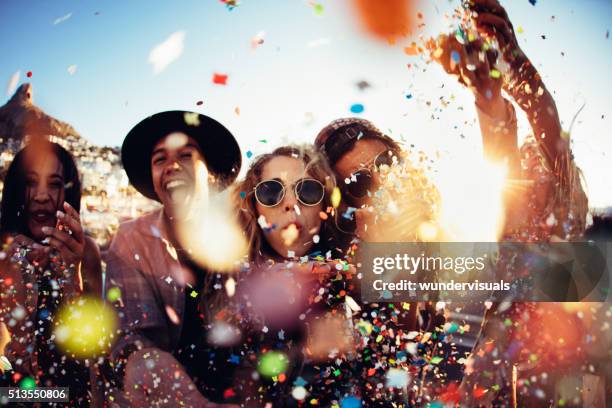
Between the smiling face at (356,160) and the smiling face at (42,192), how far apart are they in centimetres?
181

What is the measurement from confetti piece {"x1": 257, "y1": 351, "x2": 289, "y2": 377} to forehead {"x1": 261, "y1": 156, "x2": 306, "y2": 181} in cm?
111

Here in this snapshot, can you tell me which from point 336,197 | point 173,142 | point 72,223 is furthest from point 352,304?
point 72,223

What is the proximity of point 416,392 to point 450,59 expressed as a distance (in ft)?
7.12

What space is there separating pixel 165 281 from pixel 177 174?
27.4 inches

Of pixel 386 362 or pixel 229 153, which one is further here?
pixel 229 153

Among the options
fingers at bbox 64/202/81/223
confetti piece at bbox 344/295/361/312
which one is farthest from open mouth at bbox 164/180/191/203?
confetti piece at bbox 344/295/361/312

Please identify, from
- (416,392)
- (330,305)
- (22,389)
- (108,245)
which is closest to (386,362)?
(416,392)

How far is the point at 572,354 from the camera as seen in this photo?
9.03 ft

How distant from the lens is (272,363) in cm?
264

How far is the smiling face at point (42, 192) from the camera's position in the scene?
272cm

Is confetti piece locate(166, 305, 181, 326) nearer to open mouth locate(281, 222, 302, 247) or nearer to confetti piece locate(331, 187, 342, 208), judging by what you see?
open mouth locate(281, 222, 302, 247)

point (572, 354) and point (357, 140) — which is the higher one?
point (357, 140)

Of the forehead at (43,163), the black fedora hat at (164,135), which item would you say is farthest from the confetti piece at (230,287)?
the forehead at (43,163)

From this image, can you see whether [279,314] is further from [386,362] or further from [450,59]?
[450,59]
